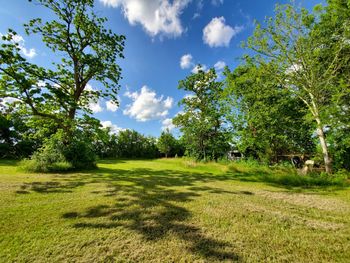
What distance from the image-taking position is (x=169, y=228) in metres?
3.43

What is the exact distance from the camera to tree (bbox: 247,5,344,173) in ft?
31.5

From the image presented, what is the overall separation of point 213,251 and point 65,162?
38.9ft

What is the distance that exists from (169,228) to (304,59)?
39.5ft

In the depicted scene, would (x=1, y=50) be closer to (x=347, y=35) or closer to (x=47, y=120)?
(x=47, y=120)

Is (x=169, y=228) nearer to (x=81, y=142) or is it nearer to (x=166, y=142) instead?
(x=81, y=142)

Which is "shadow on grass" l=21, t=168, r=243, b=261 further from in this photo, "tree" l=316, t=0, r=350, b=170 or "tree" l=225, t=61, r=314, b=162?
"tree" l=225, t=61, r=314, b=162

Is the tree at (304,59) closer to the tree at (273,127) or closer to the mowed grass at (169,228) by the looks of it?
the tree at (273,127)

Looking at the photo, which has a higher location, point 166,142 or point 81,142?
point 166,142

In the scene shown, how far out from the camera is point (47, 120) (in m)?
12.0

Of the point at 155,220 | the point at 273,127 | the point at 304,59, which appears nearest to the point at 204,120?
the point at 273,127

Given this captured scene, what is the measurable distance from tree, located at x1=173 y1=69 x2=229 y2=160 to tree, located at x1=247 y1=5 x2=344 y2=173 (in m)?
7.37

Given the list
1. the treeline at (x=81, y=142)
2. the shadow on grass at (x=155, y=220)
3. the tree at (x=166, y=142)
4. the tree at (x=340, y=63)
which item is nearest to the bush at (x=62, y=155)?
the treeline at (x=81, y=142)

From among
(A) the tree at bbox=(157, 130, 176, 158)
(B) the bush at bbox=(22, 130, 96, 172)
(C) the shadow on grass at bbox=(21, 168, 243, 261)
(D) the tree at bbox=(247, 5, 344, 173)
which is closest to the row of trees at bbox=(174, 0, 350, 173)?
(D) the tree at bbox=(247, 5, 344, 173)

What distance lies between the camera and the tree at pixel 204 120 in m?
19.5
